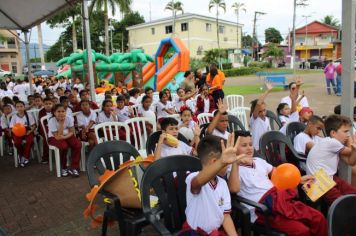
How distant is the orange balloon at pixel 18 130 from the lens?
20.1ft

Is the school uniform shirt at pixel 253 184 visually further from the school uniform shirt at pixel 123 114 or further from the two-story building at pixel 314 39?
the two-story building at pixel 314 39

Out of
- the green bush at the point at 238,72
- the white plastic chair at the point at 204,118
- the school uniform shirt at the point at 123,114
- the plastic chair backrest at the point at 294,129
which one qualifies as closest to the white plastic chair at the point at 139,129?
the white plastic chair at the point at 204,118

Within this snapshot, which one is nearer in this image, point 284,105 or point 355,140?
point 355,140

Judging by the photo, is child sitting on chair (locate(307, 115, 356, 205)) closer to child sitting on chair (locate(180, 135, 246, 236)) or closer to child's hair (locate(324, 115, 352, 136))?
child's hair (locate(324, 115, 352, 136))

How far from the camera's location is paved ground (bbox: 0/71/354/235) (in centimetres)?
373

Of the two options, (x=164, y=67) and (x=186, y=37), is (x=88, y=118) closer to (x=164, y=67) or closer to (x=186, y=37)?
(x=164, y=67)

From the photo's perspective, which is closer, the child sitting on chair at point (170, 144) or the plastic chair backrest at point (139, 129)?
the child sitting on chair at point (170, 144)

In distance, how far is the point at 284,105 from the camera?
5734mm

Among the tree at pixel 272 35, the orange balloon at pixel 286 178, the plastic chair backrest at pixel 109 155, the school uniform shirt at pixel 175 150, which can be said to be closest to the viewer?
the orange balloon at pixel 286 178

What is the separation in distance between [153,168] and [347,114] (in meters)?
1.95

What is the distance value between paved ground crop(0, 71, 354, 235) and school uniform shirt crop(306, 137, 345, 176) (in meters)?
1.88

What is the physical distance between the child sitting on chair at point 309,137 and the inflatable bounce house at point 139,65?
480 inches

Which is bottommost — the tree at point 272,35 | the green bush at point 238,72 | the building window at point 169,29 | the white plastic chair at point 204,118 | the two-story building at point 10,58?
the white plastic chair at point 204,118

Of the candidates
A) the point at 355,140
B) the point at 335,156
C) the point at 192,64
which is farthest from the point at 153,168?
the point at 192,64
